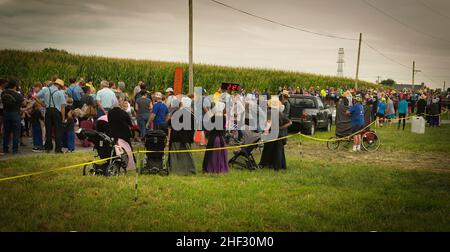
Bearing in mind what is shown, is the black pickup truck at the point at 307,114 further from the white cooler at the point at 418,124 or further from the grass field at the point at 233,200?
the grass field at the point at 233,200

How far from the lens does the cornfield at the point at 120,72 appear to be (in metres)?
31.4

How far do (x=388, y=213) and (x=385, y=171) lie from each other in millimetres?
4792

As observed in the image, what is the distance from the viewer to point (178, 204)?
845 centimetres

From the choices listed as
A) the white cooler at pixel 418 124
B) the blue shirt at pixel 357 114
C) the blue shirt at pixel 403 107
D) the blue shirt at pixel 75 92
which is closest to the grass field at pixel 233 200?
the blue shirt at pixel 357 114

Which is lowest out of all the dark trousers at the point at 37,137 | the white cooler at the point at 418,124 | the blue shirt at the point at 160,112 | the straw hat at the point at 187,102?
the white cooler at the point at 418,124

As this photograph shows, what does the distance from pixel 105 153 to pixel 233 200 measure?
3611mm

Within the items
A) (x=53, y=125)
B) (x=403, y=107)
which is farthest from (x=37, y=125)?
(x=403, y=107)

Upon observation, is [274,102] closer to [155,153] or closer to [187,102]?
[187,102]

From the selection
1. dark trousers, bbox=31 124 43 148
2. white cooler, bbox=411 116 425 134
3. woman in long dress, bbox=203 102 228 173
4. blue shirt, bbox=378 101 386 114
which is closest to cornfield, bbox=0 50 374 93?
dark trousers, bbox=31 124 43 148

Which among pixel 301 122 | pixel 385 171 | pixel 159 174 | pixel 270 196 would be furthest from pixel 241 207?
pixel 301 122

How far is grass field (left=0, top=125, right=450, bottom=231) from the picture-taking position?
24.2ft

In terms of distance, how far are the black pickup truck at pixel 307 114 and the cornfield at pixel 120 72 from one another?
1780 centimetres

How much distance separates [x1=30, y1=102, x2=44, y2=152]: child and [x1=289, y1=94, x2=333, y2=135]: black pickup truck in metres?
11.9
